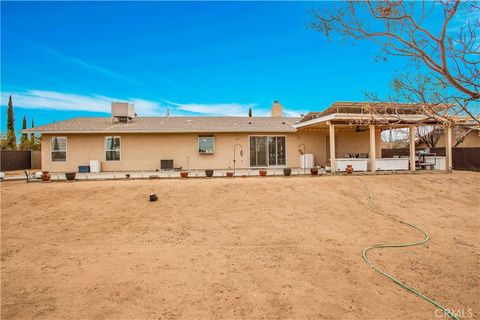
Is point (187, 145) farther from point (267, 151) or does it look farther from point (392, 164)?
point (392, 164)

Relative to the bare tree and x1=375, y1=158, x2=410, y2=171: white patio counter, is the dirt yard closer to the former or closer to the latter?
x1=375, y1=158, x2=410, y2=171: white patio counter

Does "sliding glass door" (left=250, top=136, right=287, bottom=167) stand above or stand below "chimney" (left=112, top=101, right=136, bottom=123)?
below

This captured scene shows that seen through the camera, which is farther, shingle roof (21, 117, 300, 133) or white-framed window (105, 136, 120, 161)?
white-framed window (105, 136, 120, 161)

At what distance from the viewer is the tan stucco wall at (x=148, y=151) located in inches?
663

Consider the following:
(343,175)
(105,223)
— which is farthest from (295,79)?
(105,223)

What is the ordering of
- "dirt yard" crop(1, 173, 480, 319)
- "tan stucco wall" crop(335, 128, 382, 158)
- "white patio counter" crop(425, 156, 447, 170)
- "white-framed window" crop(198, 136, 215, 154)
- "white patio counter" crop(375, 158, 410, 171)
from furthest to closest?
1. "tan stucco wall" crop(335, 128, 382, 158)
2. "white-framed window" crop(198, 136, 215, 154)
3. "white patio counter" crop(425, 156, 447, 170)
4. "white patio counter" crop(375, 158, 410, 171)
5. "dirt yard" crop(1, 173, 480, 319)

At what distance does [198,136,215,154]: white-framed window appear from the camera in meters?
17.6

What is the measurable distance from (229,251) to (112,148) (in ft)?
42.9

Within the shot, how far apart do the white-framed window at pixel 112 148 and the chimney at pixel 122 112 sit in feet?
9.15

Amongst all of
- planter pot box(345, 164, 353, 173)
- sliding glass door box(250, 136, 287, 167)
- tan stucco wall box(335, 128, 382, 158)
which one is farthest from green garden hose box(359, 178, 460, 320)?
tan stucco wall box(335, 128, 382, 158)

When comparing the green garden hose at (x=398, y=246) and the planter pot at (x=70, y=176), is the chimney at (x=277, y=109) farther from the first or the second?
the planter pot at (x=70, y=176)

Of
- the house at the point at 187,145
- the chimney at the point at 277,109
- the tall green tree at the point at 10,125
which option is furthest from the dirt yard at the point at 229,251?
the tall green tree at the point at 10,125

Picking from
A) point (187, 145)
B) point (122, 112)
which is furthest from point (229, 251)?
point (122, 112)

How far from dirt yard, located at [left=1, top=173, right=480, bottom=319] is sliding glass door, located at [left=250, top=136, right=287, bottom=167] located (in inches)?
245
